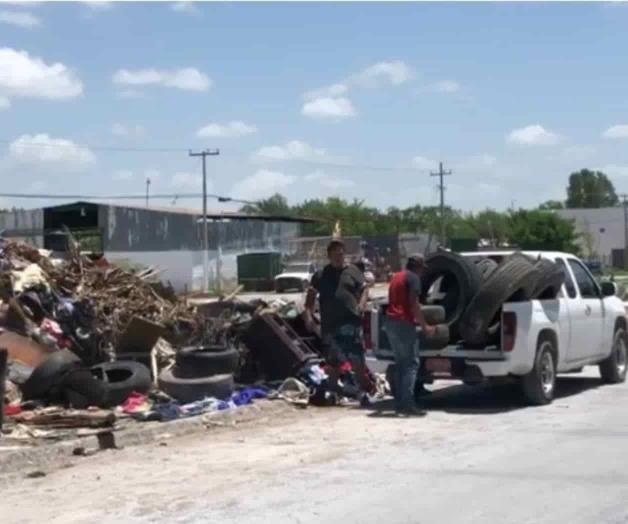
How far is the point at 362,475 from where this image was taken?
9711 millimetres

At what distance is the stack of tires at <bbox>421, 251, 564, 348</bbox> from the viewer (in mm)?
13797

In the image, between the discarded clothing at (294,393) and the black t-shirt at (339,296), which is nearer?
the black t-shirt at (339,296)

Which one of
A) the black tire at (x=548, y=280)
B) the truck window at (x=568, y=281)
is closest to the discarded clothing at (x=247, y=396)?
the black tire at (x=548, y=280)

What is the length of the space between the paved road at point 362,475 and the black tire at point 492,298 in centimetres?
100

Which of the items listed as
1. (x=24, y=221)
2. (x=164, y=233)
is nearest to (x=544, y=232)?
(x=164, y=233)

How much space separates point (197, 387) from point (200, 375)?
1.20 feet

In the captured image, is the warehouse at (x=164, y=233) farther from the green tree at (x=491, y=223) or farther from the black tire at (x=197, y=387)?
the black tire at (x=197, y=387)

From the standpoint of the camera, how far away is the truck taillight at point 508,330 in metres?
13.6

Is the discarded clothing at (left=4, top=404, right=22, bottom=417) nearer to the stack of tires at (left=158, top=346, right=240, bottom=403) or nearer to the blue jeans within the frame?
the stack of tires at (left=158, top=346, right=240, bottom=403)

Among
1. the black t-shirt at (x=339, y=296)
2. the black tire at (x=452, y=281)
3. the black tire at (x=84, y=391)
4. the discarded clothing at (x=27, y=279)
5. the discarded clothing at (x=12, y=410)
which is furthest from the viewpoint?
the discarded clothing at (x=27, y=279)

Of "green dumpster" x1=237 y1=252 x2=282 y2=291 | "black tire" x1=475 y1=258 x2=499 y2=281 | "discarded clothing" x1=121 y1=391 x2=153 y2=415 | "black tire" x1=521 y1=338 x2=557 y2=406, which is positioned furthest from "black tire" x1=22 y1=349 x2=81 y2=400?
"green dumpster" x1=237 y1=252 x2=282 y2=291

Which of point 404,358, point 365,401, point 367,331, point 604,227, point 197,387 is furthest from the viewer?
point 604,227

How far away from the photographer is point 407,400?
13414mm

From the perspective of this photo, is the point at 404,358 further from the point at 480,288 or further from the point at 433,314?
the point at 480,288
